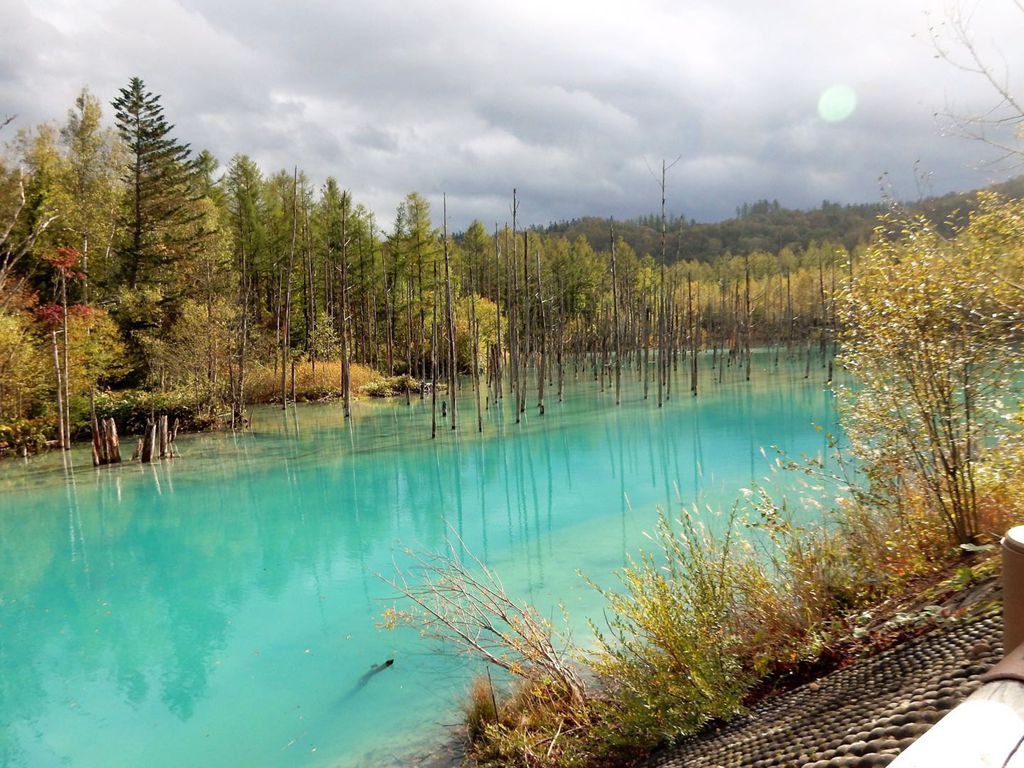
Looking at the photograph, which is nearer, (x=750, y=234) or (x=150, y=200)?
(x=150, y=200)

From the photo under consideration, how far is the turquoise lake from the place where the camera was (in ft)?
20.5

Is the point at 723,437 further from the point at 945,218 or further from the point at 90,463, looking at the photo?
the point at 90,463

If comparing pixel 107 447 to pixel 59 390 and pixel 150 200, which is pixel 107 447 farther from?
pixel 150 200

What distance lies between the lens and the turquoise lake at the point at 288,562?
6.26 metres

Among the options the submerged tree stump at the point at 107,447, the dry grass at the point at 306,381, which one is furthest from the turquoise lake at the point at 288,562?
the dry grass at the point at 306,381

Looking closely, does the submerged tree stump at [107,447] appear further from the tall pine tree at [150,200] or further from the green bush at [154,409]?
the tall pine tree at [150,200]

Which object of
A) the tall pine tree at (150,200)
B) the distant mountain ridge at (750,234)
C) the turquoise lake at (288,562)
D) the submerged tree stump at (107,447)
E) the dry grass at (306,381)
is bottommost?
the turquoise lake at (288,562)

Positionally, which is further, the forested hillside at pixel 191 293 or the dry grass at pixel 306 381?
the dry grass at pixel 306 381

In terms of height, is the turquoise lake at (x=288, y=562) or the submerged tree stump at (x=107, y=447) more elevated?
the submerged tree stump at (x=107, y=447)

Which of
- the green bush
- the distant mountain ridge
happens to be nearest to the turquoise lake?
the green bush

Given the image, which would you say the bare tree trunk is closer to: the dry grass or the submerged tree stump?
the submerged tree stump

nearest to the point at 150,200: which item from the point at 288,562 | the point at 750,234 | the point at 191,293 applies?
the point at 191,293

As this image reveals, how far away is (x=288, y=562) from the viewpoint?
1121 centimetres

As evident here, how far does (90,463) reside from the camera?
19.2m
